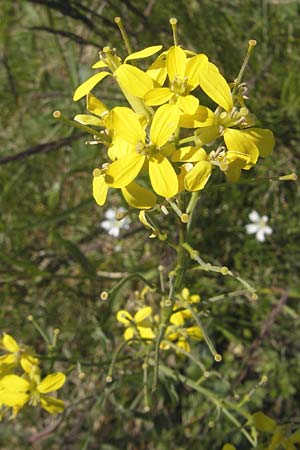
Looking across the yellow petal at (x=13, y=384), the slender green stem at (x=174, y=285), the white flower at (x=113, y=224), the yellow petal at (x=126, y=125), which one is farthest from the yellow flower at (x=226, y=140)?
the white flower at (x=113, y=224)

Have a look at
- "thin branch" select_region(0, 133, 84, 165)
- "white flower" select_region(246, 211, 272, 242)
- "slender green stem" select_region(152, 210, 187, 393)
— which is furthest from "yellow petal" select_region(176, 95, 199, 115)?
"white flower" select_region(246, 211, 272, 242)

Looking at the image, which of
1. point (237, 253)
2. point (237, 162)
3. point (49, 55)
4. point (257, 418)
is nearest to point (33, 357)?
point (257, 418)

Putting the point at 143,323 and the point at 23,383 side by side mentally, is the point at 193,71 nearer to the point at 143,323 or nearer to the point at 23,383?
the point at 143,323

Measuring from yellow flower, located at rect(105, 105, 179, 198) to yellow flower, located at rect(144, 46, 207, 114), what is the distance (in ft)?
0.08

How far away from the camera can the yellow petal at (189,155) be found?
1.38 metres

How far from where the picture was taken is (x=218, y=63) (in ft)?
9.09

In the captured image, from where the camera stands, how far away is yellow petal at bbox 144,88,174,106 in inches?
53.1

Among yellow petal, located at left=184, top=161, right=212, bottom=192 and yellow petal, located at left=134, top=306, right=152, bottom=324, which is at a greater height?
yellow petal, located at left=184, top=161, right=212, bottom=192

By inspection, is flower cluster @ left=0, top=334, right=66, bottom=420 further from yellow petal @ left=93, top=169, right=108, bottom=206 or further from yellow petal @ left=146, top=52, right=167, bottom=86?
yellow petal @ left=146, top=52, right=167, bottom=86

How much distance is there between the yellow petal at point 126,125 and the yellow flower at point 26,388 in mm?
857

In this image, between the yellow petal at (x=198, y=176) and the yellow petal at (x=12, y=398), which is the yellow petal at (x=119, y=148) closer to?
the yellow petal at (x=198, y=176)

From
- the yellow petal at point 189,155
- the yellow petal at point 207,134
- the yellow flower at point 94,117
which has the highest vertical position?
the yellow flower at point 94,117

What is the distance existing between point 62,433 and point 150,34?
188 centimetres

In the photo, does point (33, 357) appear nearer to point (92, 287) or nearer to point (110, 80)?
point (92, 287)
